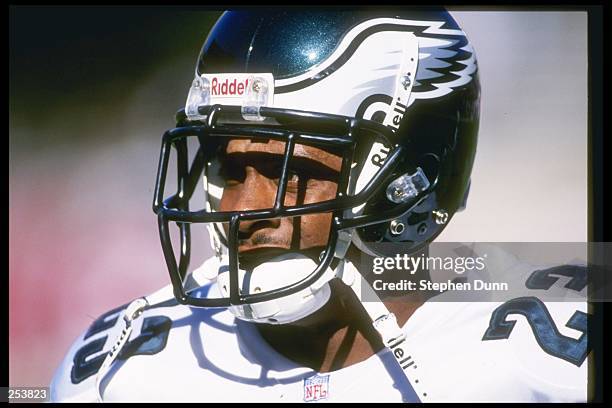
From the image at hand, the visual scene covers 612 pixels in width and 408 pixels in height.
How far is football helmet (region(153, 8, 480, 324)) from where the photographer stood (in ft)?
3.84

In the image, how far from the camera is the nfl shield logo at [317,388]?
131 cm

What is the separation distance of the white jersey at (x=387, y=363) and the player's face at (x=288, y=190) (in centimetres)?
23

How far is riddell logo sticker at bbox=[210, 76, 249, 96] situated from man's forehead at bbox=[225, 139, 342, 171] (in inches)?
3.0

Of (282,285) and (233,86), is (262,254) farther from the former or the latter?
(233,86)

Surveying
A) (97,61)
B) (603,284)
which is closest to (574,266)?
(603,284)

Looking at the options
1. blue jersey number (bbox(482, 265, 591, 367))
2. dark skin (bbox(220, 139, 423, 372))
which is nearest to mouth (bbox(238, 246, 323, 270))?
dark skin (bbox(220, 139, 423, 372))

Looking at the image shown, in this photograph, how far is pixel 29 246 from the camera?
193cm

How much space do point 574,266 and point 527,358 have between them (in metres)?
0.24

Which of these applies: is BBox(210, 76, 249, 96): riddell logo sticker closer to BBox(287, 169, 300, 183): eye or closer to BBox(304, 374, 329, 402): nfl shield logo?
BBox(287, 169, 300, 183): eye

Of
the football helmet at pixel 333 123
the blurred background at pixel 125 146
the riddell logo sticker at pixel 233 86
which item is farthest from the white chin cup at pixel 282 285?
the blurred background at pixel 125 146

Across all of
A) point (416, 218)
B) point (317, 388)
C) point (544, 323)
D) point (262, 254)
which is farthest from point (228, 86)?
point (544, 323)

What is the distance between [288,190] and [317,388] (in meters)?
0.34

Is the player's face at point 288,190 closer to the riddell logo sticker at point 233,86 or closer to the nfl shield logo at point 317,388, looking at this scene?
the riddell logo sticker at point 233,86

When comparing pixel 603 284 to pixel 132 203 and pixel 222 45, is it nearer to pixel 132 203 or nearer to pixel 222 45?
pixel 222 45
